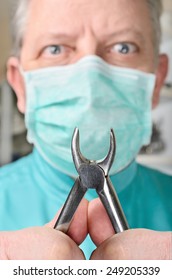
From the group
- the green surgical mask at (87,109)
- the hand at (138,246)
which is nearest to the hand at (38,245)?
the hand at (138,246)

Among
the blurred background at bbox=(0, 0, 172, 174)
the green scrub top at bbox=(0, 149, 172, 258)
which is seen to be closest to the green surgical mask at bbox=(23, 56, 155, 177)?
the green scrub top at bbox=(0, 149, 172, 258)

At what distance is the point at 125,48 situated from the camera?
0.62 m

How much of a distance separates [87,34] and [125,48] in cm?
6

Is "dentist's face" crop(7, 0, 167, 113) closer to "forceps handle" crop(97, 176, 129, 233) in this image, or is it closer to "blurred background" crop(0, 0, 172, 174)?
"blurred background" crop(0, 0, 172, 174)

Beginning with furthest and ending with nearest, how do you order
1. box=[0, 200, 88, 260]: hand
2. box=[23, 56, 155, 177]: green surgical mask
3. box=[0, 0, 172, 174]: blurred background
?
box=[0, 0, 172, 174]: blurred background < box=[23, 56, 155, 177]: green surgical mask < box=[0, 200, 88, 260]: hand

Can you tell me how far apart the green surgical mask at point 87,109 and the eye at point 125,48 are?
37 millimetres

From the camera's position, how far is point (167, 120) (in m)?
0.80

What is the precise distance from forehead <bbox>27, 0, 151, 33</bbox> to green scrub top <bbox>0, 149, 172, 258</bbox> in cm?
17

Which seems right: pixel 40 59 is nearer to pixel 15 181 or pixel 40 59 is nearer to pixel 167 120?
pixel 15 181

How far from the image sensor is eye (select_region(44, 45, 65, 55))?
61 cm

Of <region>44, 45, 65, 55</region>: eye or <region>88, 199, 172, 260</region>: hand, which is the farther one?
<region>44, 45, 65, 55</region>: eye

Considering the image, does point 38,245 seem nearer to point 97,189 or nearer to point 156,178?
point 97,189

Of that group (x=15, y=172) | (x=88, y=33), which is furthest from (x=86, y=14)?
(x=15, y=172)
